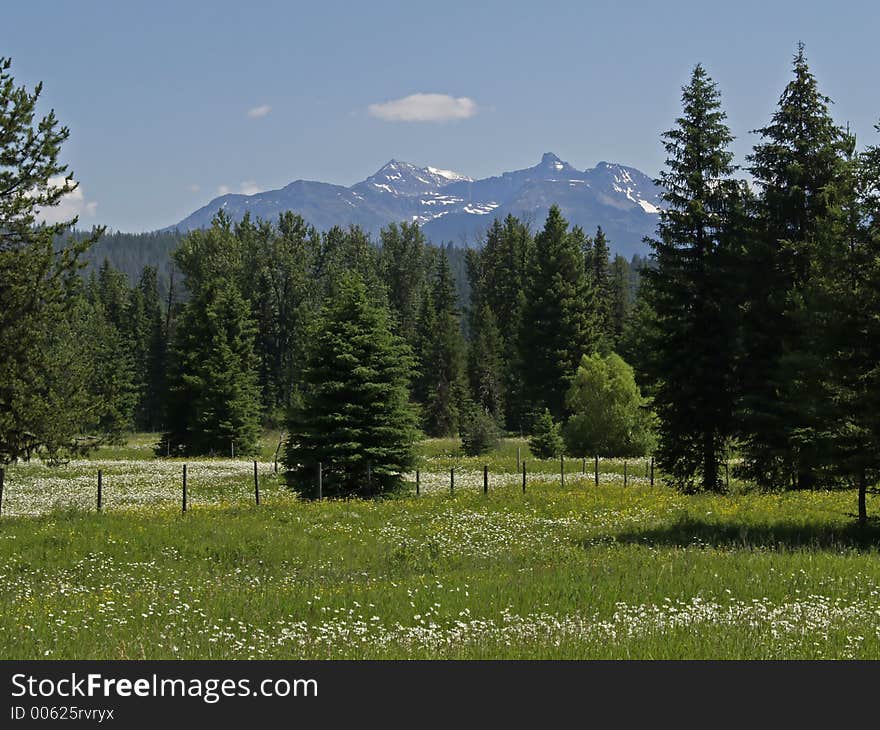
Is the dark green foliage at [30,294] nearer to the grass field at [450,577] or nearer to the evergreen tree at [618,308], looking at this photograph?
the grass field at [450,577]

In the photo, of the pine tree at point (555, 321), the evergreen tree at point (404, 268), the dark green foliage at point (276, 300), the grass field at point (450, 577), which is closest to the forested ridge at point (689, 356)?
the grass field at point (450, 577)

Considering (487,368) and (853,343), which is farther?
(487,368)

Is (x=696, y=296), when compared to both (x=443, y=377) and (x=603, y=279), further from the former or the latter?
(x=603, y=279)

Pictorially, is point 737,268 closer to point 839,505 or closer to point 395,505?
point 839,505

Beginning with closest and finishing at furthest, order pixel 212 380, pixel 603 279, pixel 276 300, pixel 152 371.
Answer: pixel 212 380, pixel 276 300, pixel 603 279, pixel 152 371

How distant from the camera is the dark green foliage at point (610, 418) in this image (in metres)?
56.0

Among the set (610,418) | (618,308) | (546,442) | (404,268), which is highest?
(404,268)

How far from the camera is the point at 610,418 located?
56.3 meters

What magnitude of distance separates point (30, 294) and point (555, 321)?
59.9 meters

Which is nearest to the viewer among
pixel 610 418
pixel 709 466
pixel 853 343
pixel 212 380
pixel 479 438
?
pixel 853 343

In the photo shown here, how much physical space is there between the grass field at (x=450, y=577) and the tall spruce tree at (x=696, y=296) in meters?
2.99

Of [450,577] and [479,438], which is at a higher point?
[479,438]

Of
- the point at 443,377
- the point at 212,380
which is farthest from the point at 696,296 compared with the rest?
the point at 443,377

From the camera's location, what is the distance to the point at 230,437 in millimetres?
61156
